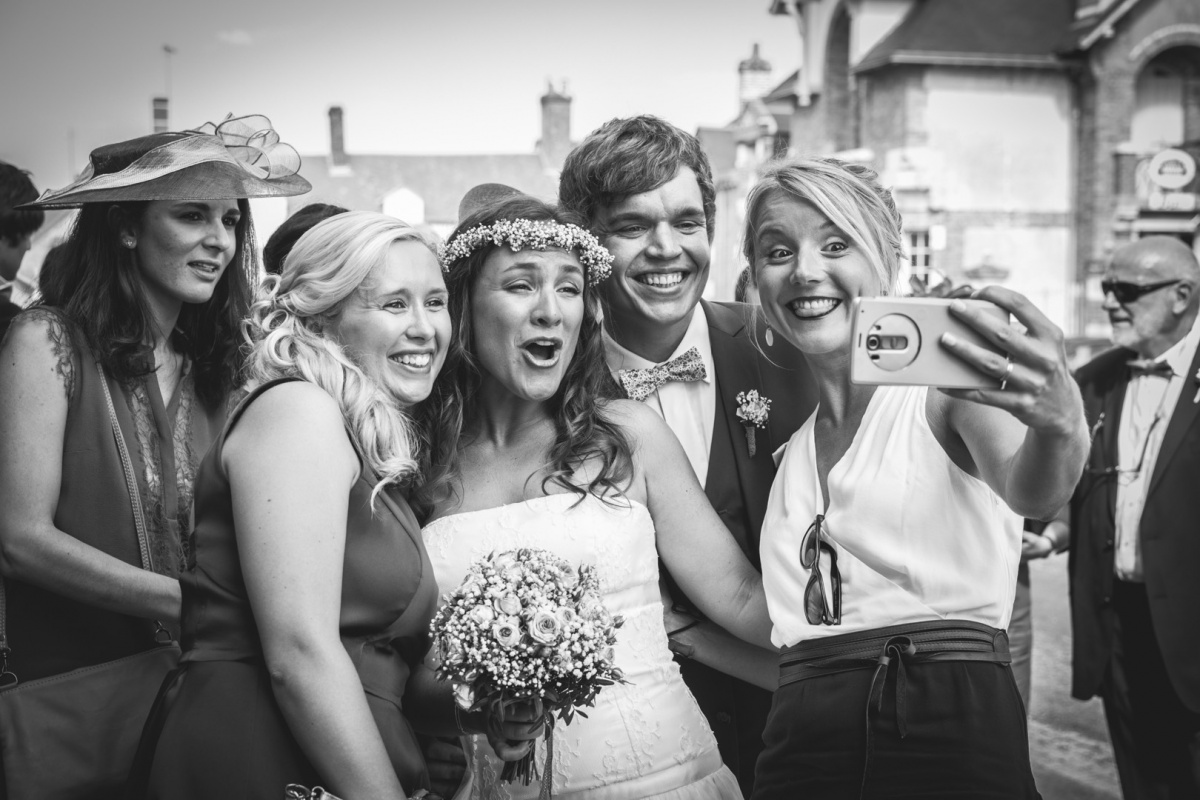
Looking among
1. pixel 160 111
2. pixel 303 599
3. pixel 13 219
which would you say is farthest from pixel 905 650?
pixel 160 111

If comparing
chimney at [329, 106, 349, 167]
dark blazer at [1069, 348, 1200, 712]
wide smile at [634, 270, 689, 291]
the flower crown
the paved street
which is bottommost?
the paved street

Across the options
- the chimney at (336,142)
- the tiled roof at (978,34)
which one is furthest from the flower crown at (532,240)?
the chimney at (336,142)

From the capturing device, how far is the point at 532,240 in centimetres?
332

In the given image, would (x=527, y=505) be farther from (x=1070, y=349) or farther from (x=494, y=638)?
(x=1070, y=349)

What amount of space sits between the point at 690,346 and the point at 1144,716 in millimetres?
3676

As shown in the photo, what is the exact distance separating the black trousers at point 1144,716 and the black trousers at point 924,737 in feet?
12.3

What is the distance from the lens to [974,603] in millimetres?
2578

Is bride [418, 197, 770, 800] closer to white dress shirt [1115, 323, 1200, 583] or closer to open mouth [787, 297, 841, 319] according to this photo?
open mouth [787, 297, 841, 319]

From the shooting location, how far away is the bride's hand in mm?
2582

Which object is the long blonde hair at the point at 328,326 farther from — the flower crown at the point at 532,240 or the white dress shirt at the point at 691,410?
the white dress shirt at the point at 691,410

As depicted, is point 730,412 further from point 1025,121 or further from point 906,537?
point 1025,121

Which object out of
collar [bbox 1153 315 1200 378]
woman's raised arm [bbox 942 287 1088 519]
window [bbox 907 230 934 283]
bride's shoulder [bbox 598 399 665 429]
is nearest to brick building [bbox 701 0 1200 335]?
window [bbox 907 230 934 283]

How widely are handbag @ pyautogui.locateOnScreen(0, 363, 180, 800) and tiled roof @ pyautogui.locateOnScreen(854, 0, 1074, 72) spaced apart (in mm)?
26755

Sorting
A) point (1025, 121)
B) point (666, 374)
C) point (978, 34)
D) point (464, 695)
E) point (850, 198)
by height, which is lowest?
point (464, 695)
